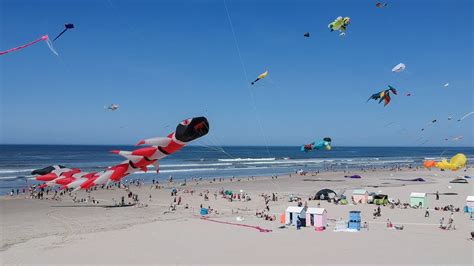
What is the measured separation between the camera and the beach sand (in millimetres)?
13977

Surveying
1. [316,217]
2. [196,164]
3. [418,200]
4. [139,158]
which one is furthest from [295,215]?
[196,164]

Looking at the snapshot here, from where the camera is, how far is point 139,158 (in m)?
8.30

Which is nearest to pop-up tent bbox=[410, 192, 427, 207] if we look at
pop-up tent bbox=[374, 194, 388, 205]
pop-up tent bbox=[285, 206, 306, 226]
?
pop-up tent bbox=[374, 194, 388, 205]

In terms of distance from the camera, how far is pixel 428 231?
1803cm

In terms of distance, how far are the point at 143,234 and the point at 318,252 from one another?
23.2ft

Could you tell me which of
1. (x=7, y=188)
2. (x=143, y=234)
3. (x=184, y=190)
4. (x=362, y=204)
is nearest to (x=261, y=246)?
(x=143, y=234)

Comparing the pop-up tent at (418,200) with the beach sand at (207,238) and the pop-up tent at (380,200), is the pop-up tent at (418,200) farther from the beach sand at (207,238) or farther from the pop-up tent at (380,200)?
the pop-up tent at (380,200)

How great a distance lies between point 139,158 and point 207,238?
9.28m

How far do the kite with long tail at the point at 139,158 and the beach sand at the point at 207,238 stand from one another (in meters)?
5.32

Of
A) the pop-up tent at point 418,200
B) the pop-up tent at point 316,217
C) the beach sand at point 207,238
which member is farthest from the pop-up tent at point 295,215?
the pop-up tent at point 418,200

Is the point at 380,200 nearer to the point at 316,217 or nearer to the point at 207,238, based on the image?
the point at 316,217

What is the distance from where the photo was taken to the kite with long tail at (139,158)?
7.58 m

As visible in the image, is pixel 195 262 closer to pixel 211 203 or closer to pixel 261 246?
pixel 261 246

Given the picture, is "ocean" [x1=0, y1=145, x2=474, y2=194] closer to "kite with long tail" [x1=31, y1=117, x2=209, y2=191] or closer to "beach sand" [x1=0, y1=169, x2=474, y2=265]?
"beach sand" [x1=0, y1=169, x2=474, y2=265]
